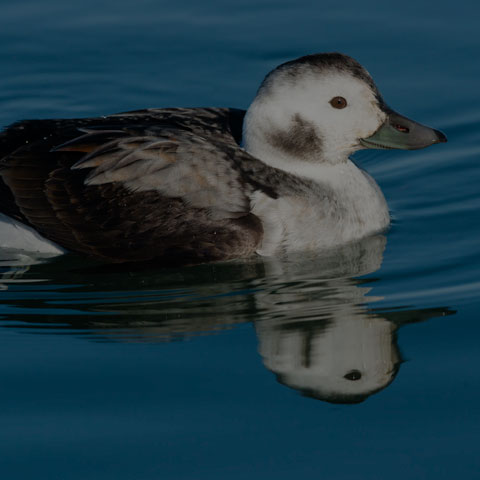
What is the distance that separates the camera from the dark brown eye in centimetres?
773

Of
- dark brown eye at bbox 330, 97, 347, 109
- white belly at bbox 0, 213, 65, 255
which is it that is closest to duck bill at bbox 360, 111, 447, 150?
dark brown eye at bbox 330, 97, 347, 109

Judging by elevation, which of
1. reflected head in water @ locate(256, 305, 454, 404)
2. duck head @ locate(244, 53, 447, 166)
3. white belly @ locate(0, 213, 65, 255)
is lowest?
reflected head in water @ locate(256, 305, 454, 404)

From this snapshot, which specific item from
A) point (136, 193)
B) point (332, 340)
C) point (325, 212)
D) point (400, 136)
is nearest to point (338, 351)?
point (332, 340)

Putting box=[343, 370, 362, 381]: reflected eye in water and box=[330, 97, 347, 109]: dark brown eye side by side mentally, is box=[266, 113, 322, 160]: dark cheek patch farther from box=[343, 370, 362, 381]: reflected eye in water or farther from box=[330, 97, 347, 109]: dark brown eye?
box=[343, 370, 362, 381]: reflected eye in water

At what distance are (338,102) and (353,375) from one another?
220 centimetres

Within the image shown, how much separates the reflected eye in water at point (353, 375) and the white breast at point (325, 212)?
151 cm

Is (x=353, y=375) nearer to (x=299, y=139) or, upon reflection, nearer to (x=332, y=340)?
(x=332, y=340)

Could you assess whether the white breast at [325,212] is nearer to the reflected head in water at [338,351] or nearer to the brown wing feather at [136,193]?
the brown wing feather at [136,193]

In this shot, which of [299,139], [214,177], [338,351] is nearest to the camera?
[338,351]

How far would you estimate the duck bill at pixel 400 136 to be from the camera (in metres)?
7.94

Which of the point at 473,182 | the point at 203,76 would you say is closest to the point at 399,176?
the point at 473,182

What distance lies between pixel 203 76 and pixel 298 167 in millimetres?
3098

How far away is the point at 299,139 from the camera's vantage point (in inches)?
311

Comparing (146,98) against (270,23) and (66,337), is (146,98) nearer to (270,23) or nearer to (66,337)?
(270,23)
